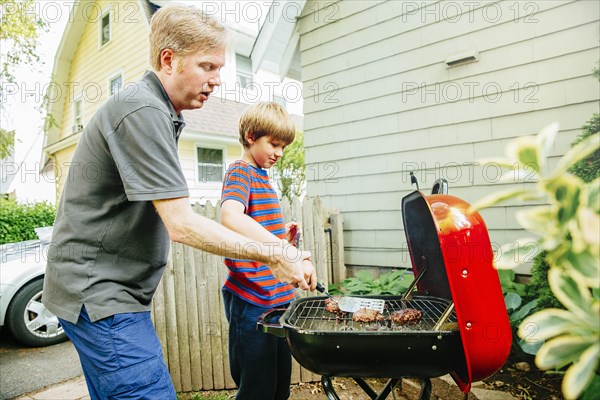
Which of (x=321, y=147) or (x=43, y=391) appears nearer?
(x=43, y=391)

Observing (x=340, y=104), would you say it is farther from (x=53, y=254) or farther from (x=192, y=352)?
(x=53, y=254)

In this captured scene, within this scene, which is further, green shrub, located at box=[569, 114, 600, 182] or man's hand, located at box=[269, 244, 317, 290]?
green shrub, located at box=[569, 114, 600, 182]

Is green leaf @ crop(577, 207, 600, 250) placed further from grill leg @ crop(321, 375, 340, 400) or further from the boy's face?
the boy's face

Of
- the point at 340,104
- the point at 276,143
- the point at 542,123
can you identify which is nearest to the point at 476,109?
the point at 542,123

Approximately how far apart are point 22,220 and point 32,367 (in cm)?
609

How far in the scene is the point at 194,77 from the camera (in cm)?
149

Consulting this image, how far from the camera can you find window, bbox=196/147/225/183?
37.1 ft

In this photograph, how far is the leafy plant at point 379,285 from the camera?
353cm

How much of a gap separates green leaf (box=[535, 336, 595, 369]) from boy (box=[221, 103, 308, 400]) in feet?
4.71

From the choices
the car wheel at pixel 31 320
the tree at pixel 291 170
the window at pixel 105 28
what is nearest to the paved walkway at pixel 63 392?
the car wheel at pixel 31 320

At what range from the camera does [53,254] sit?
4.68ft

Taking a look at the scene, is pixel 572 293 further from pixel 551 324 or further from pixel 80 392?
pixel 80 392

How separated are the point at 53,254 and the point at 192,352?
2102mm

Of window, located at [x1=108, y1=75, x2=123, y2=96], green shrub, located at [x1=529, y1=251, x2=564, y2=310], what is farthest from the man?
window, located at [x1=108, y1=75, x2=123, y2=96]
